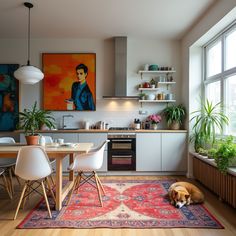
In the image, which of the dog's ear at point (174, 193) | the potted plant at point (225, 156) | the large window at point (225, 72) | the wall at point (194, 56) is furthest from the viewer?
the wall at point (194, 56)

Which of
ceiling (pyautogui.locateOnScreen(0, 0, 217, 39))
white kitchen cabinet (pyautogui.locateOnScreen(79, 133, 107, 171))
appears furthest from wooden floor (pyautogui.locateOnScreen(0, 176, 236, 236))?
ceiling (pyautogui.locateOnScreen(0, 0, 217, 39))

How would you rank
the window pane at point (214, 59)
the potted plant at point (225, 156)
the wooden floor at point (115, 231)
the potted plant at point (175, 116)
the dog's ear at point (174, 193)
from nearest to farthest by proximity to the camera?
1. the wooden floor at point (115, 231)
2. the potted plant at point (225, 156)
3. the dog's ear at point (174, 193)
4. the window pane at point (214, 59)
5. the potted plant at point (175, 116)

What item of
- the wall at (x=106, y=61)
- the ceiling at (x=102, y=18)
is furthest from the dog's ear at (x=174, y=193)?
the ceiling at (x=102, y=18)

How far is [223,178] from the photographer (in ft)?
10.1

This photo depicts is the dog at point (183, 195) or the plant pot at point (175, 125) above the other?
the plant pot at point (175, 125)

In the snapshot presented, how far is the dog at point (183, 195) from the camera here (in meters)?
3.01

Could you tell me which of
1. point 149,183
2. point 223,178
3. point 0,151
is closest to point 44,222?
point 0,151

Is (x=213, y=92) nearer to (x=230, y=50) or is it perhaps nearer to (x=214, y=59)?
(x=214, y=59)

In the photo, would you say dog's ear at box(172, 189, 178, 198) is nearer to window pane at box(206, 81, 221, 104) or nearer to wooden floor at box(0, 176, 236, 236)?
wooden floor at box(0, 176, 236, 236)

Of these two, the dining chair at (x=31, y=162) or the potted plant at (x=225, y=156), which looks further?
the potted plant at (x=225, y=156)

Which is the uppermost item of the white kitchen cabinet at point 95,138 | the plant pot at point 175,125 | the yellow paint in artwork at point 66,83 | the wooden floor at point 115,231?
the yellow paint in artwork at point 66,83

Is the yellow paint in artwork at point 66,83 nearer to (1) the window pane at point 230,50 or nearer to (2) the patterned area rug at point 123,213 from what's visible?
(2) the patterned area rug at point 123,213

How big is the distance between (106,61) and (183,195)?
328cm

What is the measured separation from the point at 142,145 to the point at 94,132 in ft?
3.32
